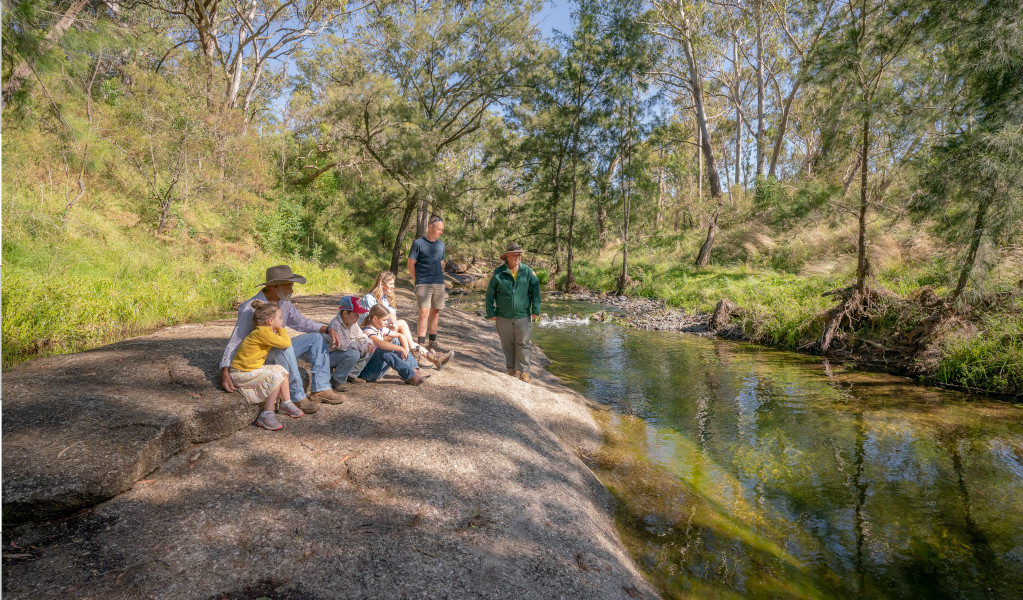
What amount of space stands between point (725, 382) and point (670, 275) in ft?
46.5

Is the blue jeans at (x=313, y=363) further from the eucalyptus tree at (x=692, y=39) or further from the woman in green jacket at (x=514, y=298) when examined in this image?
the eucalyptus tree at (x=692, y=39)

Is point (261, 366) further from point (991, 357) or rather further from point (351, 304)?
point (991, 357)

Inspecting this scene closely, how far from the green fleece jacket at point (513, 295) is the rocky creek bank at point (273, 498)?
83.5 inches

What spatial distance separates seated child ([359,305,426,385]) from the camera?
5.72m

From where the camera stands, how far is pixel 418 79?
23609 mm

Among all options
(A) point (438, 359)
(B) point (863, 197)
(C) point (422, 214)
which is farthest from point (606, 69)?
(A) point (438, 359)

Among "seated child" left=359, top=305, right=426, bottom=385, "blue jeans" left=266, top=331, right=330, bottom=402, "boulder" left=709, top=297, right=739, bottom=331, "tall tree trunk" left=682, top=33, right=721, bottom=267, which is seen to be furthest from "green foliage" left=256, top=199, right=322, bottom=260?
"tall tree trunk" left=682, top=33, right=721, bottom=267

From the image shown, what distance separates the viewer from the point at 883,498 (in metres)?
4.74

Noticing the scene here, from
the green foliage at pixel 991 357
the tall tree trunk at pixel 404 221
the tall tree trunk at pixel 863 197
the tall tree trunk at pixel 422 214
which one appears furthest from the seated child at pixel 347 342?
the tall tree trunk at pixel 422 214

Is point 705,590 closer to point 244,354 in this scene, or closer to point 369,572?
point 369,572

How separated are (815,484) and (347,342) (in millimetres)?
5263

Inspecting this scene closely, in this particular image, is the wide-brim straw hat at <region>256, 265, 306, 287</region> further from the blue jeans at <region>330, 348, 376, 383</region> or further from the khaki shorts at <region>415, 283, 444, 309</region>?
the khaki shorts at <region>415, 283, 444, 309</region>

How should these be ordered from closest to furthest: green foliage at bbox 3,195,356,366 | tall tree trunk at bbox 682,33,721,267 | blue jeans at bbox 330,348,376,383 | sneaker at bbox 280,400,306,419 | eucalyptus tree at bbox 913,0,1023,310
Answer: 1. sneaker at bbox 280,400,306,419
2. blue jeans at bbox 330,348,376,383
3. green foliage at bbox 3,195,356,366
4. eucalyptus tree at bbox 913,0,1023,310
5. tall tree trunk at bbox 682,33,721,267

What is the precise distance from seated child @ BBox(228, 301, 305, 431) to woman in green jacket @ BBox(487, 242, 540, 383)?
3254 millimetres
